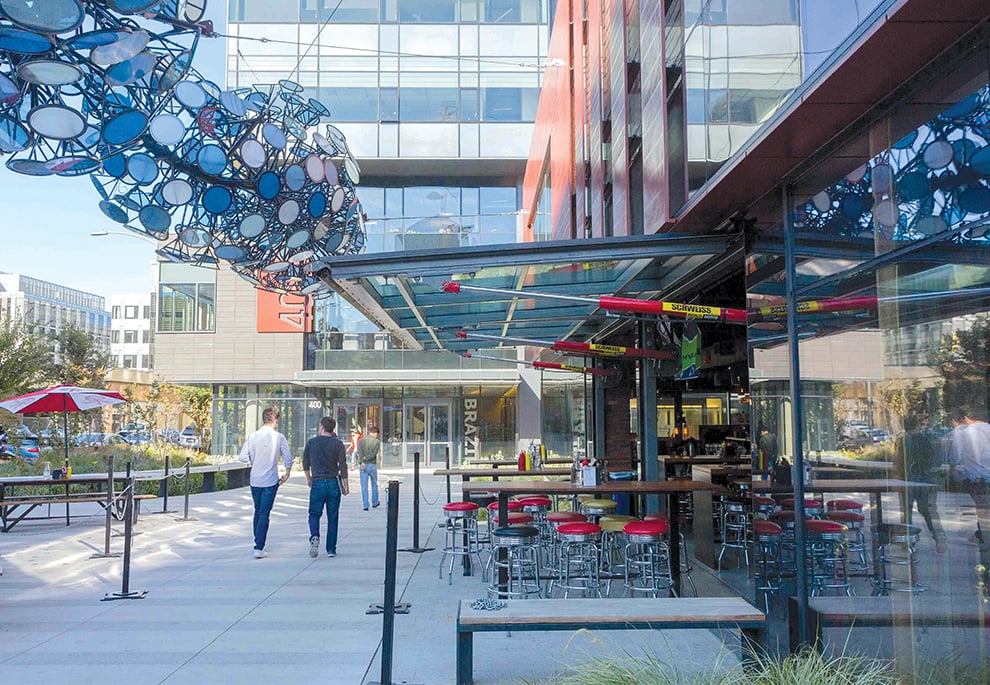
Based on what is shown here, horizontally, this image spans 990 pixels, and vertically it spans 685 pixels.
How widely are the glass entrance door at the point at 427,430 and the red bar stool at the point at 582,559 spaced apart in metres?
23.7

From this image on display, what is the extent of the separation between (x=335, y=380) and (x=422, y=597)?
79.5 ft

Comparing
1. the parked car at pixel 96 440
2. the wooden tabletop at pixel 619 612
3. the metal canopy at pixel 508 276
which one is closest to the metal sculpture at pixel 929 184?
the metal canopy at pixel 508 276

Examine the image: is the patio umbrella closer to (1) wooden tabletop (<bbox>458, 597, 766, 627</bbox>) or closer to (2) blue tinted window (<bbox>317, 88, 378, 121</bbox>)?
(1) wooden tabletop (<bbox>458, 597, 766, 627</bbox>)

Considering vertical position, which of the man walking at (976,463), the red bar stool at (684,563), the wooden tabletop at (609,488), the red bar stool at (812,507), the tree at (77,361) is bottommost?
the red bar stool at (684,563)

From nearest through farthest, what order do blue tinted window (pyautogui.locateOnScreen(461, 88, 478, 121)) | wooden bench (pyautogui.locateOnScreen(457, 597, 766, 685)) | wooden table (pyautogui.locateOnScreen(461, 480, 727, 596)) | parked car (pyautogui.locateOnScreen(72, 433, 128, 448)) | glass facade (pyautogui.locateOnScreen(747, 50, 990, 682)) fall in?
glass facade (pyautogui.locateOnScreen(747, 50, 990, 682)), wooden bench (pyautogui.locateOnScreen(457, 597, 766, 685)), wooden table (pyautogui.locateOnScreen(461, 480, 727, 596)), parked car (pyautogui.locateOnScreen(72, 433, 128, 448)), blue tinted window (pyautogui.locateOnScreen(461, 88, 478, 121))

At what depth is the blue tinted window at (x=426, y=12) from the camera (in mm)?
32281

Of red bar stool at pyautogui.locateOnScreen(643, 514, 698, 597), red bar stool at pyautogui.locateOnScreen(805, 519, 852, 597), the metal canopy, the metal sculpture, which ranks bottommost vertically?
red bar stool at pyautogui.locateOnScreen(643, 514, 698, 597)

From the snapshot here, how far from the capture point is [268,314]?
3450 centimetres

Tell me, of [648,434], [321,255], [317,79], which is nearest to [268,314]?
[317,79]

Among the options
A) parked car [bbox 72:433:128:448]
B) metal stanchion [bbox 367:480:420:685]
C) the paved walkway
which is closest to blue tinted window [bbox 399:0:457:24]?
parked car [bbox 72:433:128:448]

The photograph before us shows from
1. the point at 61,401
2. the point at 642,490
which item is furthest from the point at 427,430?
the point at 642,490

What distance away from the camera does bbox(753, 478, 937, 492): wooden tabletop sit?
4446mm

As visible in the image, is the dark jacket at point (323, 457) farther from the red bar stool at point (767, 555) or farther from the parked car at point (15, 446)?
the parked car at point (15, 446)

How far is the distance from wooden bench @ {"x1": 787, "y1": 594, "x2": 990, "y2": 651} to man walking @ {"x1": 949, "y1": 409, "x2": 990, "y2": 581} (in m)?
0.30
